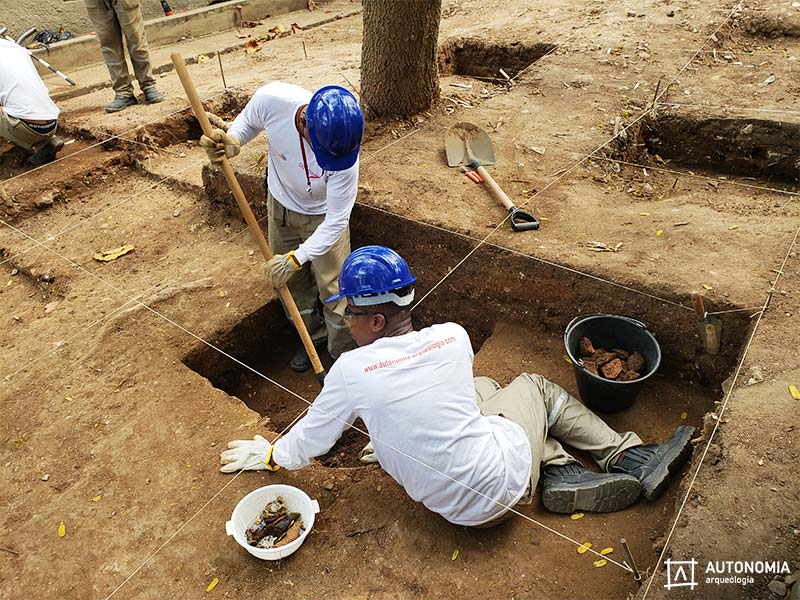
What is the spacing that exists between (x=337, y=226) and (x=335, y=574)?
183 centimetres

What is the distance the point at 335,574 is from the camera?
96.2 inches

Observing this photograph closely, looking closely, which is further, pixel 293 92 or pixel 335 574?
pixel 293 92

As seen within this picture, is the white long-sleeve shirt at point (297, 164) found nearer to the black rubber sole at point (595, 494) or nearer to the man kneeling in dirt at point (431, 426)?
the man kneeling in dirt at point (431, 426)

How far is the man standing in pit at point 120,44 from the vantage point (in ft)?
20.2

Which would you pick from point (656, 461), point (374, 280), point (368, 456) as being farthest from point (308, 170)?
point (656, 461)

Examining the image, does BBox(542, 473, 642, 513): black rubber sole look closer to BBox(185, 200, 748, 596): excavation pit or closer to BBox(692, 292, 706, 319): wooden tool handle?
BBox(185, 200, 748, 596): excavation pit

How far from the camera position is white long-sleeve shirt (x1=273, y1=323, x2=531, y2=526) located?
2166 mm

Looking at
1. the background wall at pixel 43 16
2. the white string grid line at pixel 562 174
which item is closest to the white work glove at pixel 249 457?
the white string grid line at pixel 562 174

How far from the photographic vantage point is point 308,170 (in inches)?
131

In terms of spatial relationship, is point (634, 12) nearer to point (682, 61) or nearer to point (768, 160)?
point (682, 61)

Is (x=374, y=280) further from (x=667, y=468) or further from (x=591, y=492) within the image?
(x=667, y=468)

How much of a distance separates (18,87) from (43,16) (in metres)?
4.17

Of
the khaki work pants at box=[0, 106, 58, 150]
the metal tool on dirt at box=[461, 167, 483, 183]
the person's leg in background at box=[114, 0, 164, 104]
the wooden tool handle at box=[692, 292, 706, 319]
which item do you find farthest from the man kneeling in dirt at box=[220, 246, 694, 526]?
the person's leg in background at box=[114, 0, 164, 104]

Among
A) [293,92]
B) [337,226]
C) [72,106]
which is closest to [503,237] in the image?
[337,226]
